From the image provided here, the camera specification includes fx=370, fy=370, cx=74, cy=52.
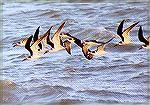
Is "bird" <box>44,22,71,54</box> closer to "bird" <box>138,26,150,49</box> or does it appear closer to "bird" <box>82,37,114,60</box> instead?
"bird" <box>82,37,114,60</box>

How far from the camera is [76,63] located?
1462 millimetres

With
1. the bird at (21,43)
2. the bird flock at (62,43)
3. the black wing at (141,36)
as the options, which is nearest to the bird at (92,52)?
the bird flock at (62,43)

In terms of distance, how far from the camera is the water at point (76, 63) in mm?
1411

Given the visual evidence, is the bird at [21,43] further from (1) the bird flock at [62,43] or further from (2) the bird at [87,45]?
(2) the bird at [87,45]

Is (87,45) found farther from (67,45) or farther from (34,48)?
(34,48)

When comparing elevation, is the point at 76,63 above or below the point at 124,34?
below

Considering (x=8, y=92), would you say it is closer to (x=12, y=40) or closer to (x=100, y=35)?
(x=12, y=40)

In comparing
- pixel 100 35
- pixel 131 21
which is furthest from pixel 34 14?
pixel 131 21

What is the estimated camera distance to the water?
1411 millimetres

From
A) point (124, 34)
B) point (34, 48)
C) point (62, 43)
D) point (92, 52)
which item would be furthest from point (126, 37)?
point (34, 48)

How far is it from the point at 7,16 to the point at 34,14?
0.11m

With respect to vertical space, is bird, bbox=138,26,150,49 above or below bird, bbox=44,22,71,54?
above

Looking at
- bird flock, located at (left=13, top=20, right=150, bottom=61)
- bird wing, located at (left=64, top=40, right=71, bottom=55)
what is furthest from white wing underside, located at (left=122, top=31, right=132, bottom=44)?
bird wing, located at (left=64, top=40, right=71, bottom=55)

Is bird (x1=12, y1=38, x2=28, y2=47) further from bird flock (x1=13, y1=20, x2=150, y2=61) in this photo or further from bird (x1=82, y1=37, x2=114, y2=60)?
bird (x1=82, y1=37, x2=114, y2=60)
